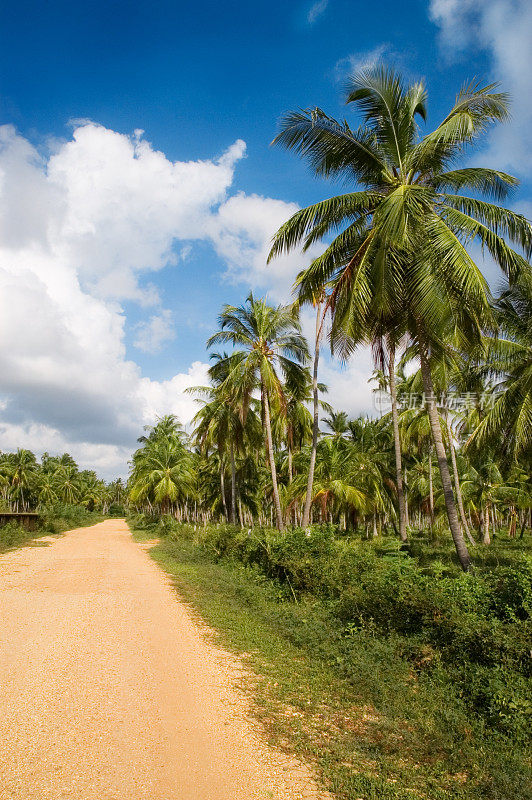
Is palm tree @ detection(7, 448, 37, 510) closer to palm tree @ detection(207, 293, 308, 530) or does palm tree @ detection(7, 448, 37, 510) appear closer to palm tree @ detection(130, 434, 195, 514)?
palm tree @ detection(130, 434, 195, 514)

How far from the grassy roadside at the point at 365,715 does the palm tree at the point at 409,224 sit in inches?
144

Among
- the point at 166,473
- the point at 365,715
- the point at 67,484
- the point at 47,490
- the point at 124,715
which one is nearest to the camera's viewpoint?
the point at 124,715

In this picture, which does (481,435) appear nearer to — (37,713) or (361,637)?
(361,637)

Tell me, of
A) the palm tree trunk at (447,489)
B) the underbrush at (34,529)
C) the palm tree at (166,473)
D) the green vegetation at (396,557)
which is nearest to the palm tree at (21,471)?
the underbrush at (34,529)

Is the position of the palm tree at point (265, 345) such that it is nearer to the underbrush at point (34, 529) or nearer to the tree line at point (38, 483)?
the underbrush at point (34, 529)

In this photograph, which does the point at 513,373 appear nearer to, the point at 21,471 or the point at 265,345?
the point at 265,345

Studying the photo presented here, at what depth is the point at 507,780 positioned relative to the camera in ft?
11.5

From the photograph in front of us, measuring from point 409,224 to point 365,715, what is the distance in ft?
26.3

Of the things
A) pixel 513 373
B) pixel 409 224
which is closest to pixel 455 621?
pixel 409 224

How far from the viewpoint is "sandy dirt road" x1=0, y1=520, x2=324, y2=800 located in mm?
3328

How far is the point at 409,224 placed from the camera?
9000 millimetres

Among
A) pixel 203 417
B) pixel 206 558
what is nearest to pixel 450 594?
pixel 206 558

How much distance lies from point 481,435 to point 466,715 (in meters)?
12.0

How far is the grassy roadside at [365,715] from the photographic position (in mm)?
3584
